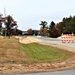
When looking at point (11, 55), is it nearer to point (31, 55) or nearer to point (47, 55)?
point (31, 55)

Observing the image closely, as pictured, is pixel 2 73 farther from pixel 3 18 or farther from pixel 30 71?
pixel 3 18

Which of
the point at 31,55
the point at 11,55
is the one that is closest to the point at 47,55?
the point at 31,55

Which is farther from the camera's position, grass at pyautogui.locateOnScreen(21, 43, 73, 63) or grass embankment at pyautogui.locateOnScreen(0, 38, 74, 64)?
grass at pyautogui.locateOnScreen(21, 43, 73, 63)

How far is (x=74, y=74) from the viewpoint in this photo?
1373 cm

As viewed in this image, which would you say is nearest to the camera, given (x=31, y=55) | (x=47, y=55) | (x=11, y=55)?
(x=11, y=55)

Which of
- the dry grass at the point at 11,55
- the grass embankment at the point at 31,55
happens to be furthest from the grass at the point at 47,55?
the dry grass at the point at 11,55

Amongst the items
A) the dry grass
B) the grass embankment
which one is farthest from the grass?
the dry grass

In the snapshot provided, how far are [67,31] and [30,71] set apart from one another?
322 feet

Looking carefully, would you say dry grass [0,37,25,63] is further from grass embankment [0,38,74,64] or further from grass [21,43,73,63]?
grass [21,43,73,63]

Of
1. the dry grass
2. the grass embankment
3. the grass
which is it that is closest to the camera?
the dry grass

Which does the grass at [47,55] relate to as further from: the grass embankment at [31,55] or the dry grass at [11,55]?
the dry grass at [11,55]

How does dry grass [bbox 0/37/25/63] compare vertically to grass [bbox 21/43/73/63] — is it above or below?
above

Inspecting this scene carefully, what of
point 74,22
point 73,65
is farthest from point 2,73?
point 74,22

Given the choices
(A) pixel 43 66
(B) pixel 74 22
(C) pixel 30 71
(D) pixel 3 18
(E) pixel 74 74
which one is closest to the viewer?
(E) pixel 74 74
